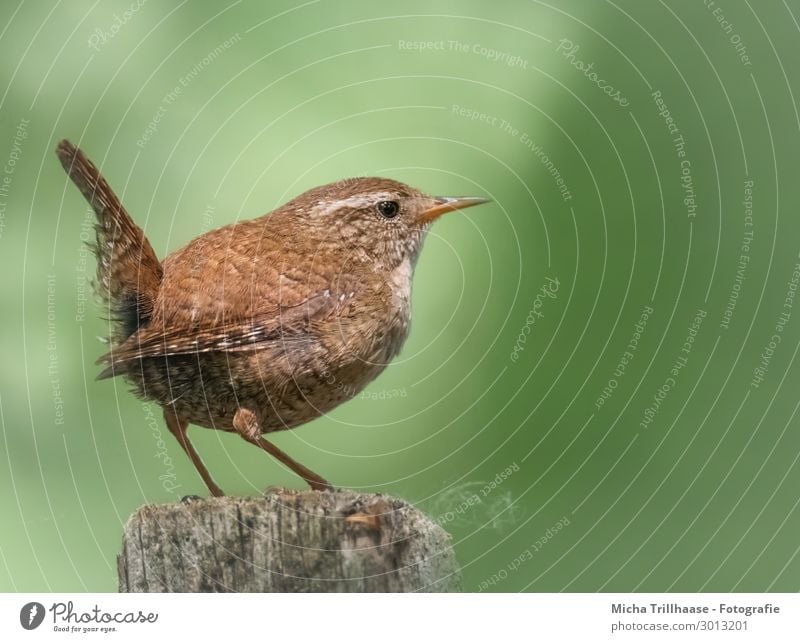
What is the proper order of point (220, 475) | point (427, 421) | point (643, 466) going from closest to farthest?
point (220, 475)
point (427, 421)
point (643, 466)

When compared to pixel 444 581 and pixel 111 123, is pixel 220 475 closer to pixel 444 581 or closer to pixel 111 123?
pixel 444 581

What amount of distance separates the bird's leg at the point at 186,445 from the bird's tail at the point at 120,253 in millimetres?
544

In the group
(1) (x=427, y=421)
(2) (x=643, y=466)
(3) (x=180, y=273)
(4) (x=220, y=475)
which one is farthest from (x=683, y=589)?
(3) (x=180, y=273)

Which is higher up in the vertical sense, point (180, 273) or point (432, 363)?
point (180, 273)

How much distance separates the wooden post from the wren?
103cm

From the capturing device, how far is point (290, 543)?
5.00 meters

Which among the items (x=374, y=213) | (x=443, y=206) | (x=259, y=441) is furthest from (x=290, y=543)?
(x=443, y=206)

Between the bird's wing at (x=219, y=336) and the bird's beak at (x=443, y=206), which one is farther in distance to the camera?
the bird's beak at (x=443, y=206)

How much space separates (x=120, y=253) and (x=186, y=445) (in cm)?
111

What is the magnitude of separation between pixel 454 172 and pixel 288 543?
3.25 meters

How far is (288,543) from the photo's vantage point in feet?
16.4

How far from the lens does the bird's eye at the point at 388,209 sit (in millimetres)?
6812

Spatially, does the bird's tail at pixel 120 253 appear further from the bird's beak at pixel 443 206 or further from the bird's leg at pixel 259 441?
the bird's beak at pixel 443 206

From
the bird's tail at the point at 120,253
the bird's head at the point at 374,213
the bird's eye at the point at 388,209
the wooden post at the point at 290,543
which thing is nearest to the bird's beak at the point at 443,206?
the bird's head at the point at 374,213
